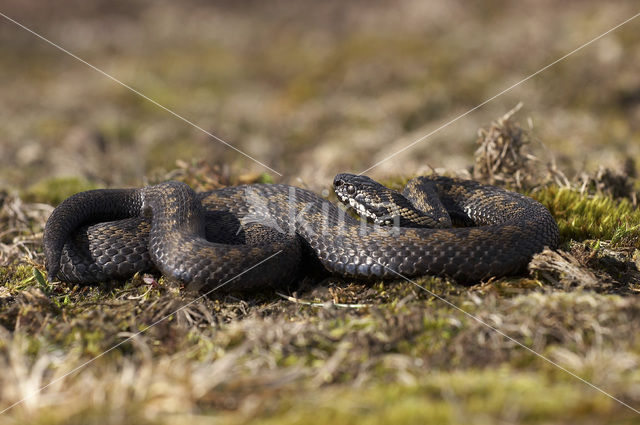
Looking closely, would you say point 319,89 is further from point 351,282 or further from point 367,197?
point 351,282

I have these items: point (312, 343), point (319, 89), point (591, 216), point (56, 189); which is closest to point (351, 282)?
point (312, 343)

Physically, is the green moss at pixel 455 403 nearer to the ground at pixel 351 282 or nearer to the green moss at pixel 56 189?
the ground at pixel 351 282

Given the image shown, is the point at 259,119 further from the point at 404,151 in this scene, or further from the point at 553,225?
the point at 553,225

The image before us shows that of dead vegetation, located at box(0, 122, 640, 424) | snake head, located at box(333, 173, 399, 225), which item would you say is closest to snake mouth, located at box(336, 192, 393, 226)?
snake head, located at box(333, 173, 399, 225)

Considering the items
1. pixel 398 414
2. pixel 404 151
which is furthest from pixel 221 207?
pixel 404 151

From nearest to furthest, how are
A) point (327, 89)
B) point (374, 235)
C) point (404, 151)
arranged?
1. point (374, 235)
2. point (404, 151)
3. point (327, 89)

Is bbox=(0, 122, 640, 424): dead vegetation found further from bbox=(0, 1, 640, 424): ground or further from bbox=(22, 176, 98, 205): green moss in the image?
bbox=(22, 176, 98, 205): green moss
